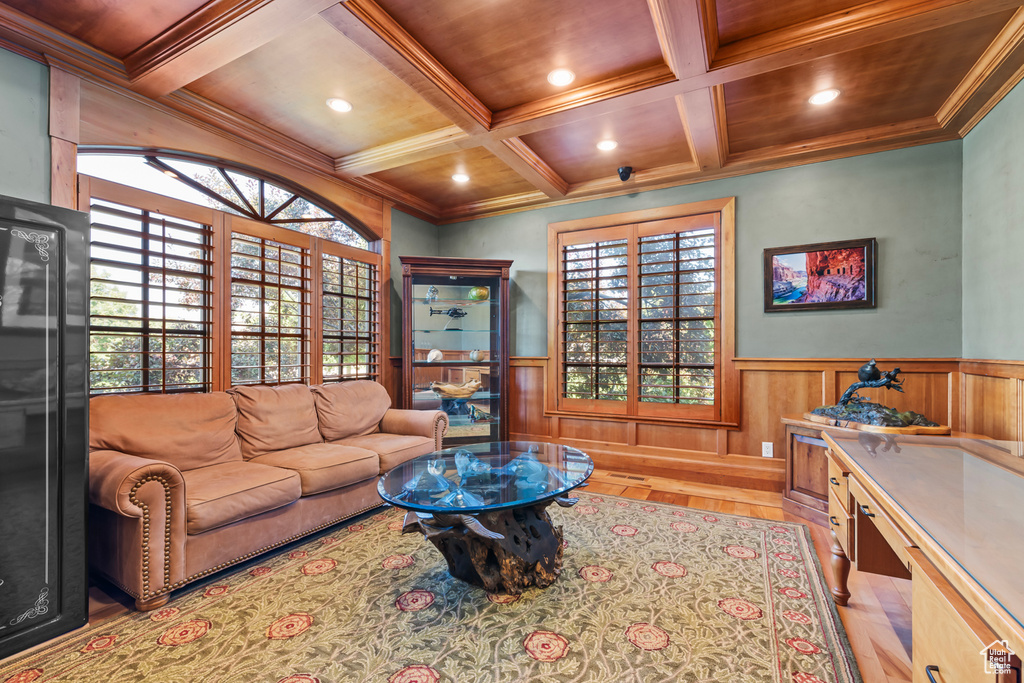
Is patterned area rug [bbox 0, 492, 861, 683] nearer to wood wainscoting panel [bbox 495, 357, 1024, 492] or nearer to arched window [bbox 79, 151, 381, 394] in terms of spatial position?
wood wainscoting panel [bbox 495, 357, 1024, 492]

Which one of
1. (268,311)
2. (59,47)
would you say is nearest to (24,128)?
(59,47)

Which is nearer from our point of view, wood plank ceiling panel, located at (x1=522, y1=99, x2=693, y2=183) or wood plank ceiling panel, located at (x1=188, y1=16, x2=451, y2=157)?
wood plank ceiling panel, located at (x1=188, y1=16, x2=451, y2=157)

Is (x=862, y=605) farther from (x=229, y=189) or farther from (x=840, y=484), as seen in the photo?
(x=229, y=189)

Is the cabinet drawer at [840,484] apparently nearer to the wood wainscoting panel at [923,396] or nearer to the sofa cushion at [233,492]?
the wood wainscoting panel at [923,396]

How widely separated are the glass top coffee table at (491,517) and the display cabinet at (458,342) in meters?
1.90

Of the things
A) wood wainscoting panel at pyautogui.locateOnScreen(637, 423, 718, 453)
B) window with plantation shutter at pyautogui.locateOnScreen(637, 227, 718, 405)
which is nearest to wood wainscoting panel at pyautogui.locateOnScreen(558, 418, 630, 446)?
wood wainscoting panel at pyautogui.locateOnScreen(637, 423, 718, 453)

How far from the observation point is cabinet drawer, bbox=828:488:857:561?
1753 millimetres

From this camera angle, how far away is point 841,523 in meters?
1.83

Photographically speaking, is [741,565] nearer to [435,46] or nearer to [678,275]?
[678,275]

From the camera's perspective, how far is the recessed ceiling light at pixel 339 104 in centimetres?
284

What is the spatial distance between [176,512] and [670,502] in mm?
3017

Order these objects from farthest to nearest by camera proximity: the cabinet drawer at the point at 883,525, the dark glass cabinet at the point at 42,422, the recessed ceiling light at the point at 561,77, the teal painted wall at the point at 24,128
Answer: the recessed ceiling light at the point at 561,77, the teal painted wall at the point at 24,128, the dark glass cabinet at the point at 42,422, the cabinet drawer at the point at 883,525

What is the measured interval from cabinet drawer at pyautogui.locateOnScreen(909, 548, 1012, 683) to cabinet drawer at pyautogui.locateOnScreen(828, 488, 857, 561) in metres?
0.82

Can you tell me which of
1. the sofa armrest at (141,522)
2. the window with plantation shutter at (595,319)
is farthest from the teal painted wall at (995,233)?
the sofa armrest at (141,522)
